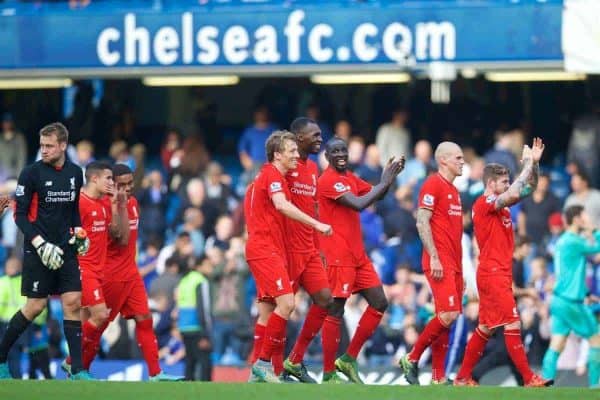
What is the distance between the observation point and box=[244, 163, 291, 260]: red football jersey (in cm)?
1399

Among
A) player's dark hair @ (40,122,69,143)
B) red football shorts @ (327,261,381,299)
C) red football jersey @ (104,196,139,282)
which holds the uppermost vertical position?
player's dark hair @ (40,122,69,143)

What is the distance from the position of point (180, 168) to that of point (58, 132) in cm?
843

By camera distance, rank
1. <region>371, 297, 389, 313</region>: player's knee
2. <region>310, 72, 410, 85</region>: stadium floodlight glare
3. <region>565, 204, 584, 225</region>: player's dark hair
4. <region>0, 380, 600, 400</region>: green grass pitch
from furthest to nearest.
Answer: <region>310, 72, 410, 85</region>: stadium floodlight glare < <region>565, 204, 584, 225</region>: player's dark hair < <region>371, 297, 389, 313</region>: player's knee < <region>0, 380, 600, 400</region>: green grass pitch

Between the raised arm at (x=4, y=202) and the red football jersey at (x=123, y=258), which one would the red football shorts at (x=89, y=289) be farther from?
the raised arm at (x=4, y=202)

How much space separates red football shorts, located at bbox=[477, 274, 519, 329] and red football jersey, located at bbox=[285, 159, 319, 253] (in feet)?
5.14

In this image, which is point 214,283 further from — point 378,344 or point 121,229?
point 121,229

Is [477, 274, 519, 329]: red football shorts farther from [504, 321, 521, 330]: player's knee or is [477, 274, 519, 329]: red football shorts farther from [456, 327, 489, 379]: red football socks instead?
[456, 327, 489, 379]: red football socks

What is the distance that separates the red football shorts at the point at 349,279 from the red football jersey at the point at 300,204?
1.41ft

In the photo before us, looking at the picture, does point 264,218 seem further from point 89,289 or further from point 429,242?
point 89,289

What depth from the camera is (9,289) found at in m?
20.2

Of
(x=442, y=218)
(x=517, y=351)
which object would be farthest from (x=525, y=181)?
(x=517, y=351)

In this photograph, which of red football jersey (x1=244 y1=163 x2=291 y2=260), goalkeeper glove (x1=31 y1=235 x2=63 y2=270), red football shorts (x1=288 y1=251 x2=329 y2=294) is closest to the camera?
goalkeeper glove (x1=31 y1=235 x2=63 y2=270)

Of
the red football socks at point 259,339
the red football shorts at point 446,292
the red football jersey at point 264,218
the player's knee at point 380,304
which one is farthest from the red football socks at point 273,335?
the red football shorts at point 446,292

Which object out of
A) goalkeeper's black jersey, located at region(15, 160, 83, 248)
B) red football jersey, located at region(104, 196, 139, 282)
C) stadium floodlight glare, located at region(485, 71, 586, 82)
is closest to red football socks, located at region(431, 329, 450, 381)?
red football jersey, located at region(104, 196, 139, 282)
